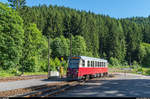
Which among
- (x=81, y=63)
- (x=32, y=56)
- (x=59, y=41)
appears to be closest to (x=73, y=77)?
(x=81, y=63)

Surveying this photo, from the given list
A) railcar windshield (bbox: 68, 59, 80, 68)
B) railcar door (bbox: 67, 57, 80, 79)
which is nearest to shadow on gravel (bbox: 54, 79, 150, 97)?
railcar door (bbox: 67, 57, 80, 79)

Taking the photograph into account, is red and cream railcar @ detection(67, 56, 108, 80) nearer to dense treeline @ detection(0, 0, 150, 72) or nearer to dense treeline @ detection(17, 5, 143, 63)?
dense treeline @ detection(0, 0, 150, 72)

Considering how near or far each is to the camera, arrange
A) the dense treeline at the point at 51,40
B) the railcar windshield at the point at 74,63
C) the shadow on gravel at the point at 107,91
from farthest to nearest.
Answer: the dense treeline at the point at 51,40 < the railcar windshield at the point at 74,63 < the shadow on gravel at the point at 107,91

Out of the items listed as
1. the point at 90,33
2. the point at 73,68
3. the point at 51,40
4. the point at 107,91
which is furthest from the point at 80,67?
the point at 90,33

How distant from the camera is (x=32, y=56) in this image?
127 feet

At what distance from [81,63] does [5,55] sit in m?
16.5

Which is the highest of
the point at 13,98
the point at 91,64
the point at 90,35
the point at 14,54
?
the point at 90,35

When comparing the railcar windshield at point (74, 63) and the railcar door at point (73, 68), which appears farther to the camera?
the railcar windshield at point (74, 63)

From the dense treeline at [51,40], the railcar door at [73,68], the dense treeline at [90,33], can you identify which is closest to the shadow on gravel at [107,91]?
the railcar door at [73,68]

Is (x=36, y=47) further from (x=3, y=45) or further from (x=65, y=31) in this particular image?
(x=65, y=31)

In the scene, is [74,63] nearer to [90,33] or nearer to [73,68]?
[73,68]

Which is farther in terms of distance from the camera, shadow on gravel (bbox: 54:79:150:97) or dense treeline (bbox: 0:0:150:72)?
dense treeline (bbox: 0:0:150:72)

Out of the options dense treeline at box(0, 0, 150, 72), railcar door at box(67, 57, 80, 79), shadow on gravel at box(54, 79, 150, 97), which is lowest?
shadow on gravel at box(54, 79, 150, 97)

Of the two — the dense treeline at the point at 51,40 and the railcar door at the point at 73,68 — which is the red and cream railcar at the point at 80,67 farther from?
the dense treeline at the point at 51,40
